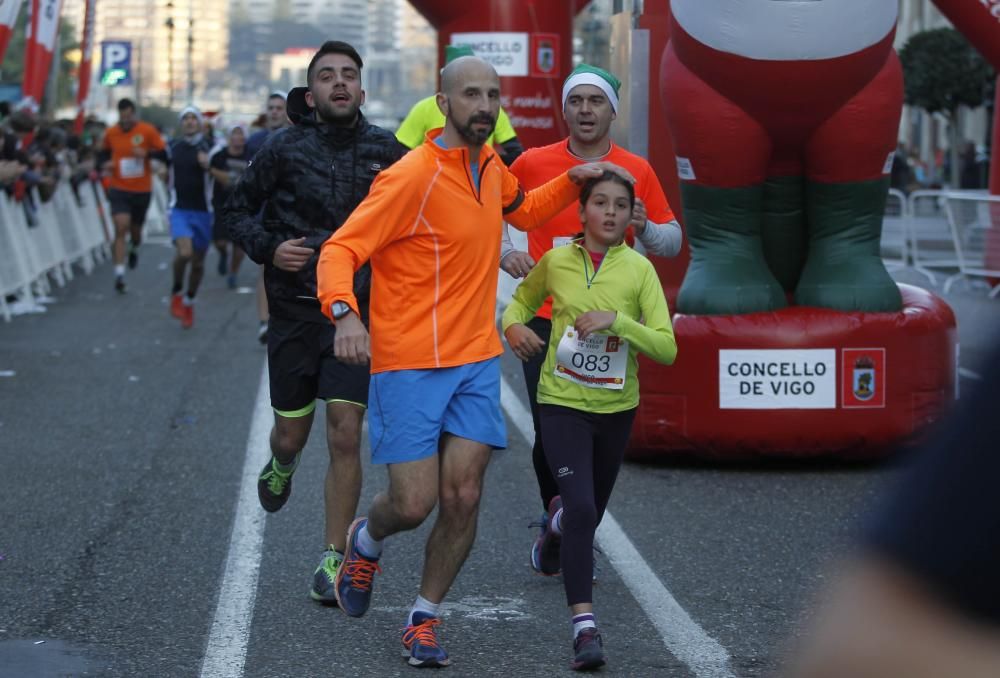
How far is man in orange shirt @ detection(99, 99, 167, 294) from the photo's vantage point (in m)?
18.3

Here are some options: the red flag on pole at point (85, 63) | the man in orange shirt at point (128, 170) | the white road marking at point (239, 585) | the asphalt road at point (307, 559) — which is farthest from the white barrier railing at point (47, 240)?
the white road marking at point (239, 585)

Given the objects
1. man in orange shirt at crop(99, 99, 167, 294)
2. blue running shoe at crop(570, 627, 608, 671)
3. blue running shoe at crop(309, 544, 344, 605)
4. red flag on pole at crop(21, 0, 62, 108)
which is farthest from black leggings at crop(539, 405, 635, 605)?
red flag on pole at crop(21, 0, 62, 108)

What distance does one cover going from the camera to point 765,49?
763 centimetres

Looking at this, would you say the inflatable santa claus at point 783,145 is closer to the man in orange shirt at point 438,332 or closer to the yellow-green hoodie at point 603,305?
the yellow-green hoodie at point 603,305

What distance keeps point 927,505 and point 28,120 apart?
15436 millimetres

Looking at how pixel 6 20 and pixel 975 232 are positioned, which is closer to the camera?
pixel 6 20

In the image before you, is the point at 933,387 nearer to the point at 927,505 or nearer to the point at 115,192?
the point at 927,505

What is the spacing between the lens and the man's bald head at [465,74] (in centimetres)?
480

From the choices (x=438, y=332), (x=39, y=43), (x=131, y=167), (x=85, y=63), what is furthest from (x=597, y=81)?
(x=85, y=63)

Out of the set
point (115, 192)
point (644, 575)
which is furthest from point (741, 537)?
point (115, 192)

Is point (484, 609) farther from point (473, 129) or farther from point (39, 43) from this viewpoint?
point (39, 43)

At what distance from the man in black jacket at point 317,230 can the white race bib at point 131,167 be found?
508 inches

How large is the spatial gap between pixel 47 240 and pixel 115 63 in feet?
77.4

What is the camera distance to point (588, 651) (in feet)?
15.7
